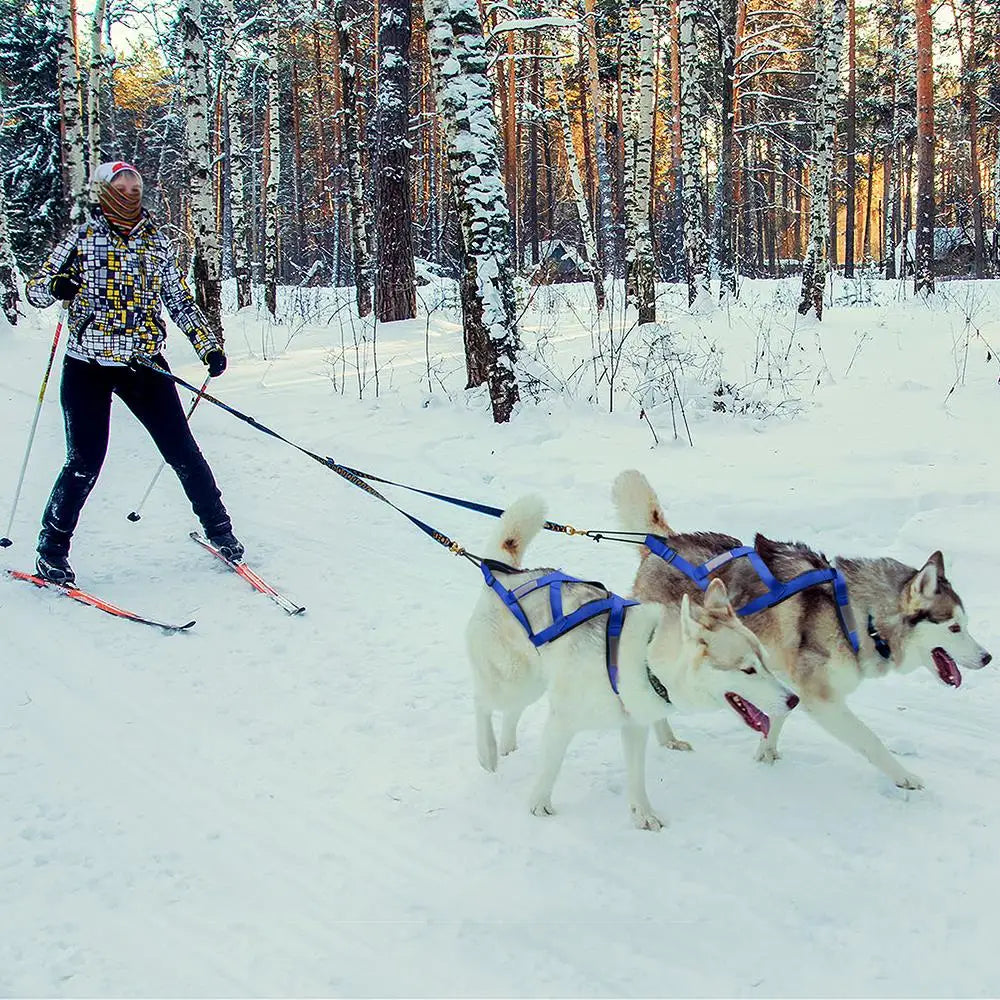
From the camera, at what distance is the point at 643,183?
1284cm

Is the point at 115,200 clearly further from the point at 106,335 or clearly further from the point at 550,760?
the point at 550,760

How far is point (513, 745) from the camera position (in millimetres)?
3666

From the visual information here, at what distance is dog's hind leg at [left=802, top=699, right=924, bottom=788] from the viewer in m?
3.29

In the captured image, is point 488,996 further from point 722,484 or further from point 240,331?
point 240,331

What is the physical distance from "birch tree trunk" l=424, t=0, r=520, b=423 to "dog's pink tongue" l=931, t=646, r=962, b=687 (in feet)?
17.7

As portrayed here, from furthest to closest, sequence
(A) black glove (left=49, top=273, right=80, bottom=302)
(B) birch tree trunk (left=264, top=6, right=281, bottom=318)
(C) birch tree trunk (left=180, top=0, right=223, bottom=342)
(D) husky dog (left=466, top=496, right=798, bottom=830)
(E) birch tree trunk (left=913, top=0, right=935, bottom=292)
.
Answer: (B) birch tree trunk (left=264, top=6, right=281, bottom=318) → (E) birch tree trunk (left=913, top=0, right=935, bottom=292) → (C) birch tree trunk (left=180, top=0, right=223, bottom=342) → (A) black glove (left=49, top=273, right=80, bottom=302) → (D) husky dog (left=466, top=496, right=798, bottom=830)

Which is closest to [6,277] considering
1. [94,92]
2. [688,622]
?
[94,92]

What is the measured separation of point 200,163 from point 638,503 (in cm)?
1077

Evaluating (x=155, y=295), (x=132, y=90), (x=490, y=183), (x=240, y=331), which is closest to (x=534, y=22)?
(x=490, y=183)

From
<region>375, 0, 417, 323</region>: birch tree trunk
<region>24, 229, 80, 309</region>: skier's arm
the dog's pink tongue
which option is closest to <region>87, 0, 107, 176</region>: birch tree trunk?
<region>375, 0, 417, 323</region>: birch tree trunk

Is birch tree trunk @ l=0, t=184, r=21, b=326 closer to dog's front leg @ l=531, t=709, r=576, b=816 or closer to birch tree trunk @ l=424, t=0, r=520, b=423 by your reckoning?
birch tree trunk @ l=424, t=0, r=520, b=423

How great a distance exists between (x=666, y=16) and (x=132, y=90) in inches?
1134

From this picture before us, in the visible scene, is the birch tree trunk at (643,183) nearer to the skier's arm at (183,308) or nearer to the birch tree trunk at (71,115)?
the skier's arm at (183,308)

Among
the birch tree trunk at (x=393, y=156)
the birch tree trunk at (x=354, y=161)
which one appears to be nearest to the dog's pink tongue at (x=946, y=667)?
the birch tree trunk at (x=393, y=156)
